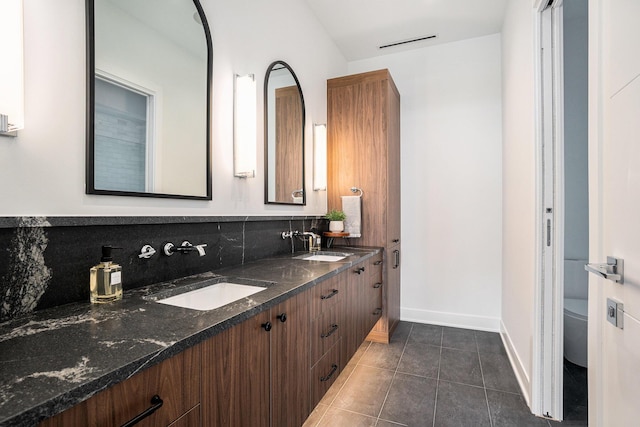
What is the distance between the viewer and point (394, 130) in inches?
121

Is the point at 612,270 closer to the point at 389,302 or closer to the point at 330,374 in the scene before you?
the point at 330,374

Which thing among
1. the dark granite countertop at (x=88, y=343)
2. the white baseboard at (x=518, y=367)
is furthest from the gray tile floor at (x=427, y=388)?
the dark granite countertop at (x=88, y=343)

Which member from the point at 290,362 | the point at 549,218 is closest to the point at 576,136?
the point at 549,218

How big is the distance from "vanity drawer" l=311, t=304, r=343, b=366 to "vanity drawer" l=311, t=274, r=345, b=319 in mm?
28

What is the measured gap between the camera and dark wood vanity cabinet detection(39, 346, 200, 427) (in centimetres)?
55

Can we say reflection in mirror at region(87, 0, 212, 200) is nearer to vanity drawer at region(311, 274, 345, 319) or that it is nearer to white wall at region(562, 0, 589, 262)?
vanity drawer at region(311, 274, 345, 319)

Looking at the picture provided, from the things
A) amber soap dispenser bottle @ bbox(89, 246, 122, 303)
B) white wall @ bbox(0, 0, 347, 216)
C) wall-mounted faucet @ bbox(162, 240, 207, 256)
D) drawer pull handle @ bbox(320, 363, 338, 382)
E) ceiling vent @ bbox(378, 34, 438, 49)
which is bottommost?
drawer pull handle @ bbox(320, 363, 338, 382)

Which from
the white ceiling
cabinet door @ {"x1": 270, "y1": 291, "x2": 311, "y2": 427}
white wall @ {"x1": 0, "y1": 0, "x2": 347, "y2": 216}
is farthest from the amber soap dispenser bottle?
the white ceiling

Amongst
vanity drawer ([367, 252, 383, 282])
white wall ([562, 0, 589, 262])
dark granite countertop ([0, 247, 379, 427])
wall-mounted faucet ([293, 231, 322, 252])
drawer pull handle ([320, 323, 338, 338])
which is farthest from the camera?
white wall ([562, 0, 589, 262])

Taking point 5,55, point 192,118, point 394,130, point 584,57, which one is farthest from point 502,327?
point 5,55

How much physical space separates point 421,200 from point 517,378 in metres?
1.72

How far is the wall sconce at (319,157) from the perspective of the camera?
2773mm

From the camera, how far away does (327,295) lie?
5.15 ft

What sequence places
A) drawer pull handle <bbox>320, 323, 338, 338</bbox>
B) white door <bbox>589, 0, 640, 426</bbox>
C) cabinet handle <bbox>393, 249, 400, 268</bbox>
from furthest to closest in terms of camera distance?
1. cabinet handle <bbox>393, 249, 400, 268</bbox>
2. drawer pull handle <bbox>320, 323, 338, 338</bbox>
3. white door <bbox>589, 0, 640, 426</bbox>
